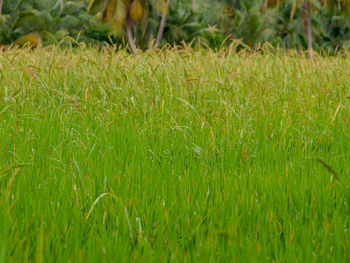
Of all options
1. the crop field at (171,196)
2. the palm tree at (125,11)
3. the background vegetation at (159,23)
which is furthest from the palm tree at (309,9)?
the crop field at (171,196)

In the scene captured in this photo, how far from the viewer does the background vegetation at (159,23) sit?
20.0m

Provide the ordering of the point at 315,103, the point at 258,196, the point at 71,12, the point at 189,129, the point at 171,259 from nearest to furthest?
1. the point at 171,259
2. the point at 258,196
3. the point at 189,129
4. the point at 315,103
5. the point at 71,12

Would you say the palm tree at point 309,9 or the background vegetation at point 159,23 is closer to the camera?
the palm tree at point 309,9

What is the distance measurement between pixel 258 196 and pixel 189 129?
96cm

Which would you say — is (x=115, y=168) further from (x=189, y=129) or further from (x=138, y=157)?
(x=189, y=129)

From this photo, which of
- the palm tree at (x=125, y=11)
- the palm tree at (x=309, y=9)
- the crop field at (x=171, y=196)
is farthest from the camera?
the palm tree at (x=125, y=11)

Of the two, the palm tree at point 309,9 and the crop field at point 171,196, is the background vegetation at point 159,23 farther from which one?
the crop field at point 171,196

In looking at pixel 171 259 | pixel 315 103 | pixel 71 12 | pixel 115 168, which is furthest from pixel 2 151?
pixel 71 12

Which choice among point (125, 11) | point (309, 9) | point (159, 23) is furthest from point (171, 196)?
point (159, 23)

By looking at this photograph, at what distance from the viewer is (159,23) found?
2383 cm

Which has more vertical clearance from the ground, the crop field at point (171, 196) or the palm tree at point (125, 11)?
the palm tree at point (125, 11)

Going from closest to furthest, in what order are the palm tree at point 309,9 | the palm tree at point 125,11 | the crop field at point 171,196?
the crop field at point 171,196, the palm tree at point 309,9, the palm tree at point 125,11

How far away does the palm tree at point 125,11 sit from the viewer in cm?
1989

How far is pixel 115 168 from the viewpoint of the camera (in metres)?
1.87
